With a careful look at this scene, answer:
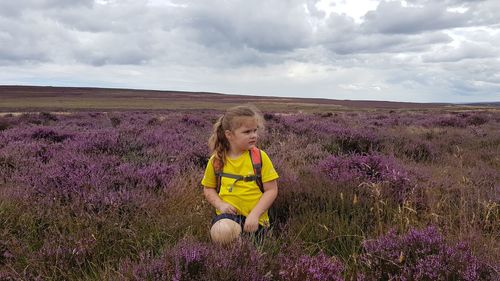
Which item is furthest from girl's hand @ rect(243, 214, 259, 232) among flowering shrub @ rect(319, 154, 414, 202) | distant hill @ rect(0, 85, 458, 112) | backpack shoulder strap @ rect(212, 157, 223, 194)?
distant hill @ rect(0, 85, 458, 112)

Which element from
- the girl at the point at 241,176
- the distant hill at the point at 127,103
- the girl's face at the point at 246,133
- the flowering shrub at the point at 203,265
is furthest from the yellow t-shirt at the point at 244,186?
the distant hill at the point at 127,103

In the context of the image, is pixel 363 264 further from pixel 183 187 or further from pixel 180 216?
pixel 183 187

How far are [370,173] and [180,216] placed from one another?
2.38 meters

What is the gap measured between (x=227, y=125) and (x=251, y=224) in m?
0.88

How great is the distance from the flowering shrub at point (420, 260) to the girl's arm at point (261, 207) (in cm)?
79

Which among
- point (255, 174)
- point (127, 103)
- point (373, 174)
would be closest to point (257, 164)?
point (255, 174)

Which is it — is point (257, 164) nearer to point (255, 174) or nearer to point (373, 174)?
point (255, 174)

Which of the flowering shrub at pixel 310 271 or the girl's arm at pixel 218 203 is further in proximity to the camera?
the girl's arm at pixel 218 203

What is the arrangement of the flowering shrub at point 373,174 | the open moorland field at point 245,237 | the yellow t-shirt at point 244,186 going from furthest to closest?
the flowering shrub at point 373,174 → the yellow t-shirt at point 244,186 → the open moorland field at point 245,237

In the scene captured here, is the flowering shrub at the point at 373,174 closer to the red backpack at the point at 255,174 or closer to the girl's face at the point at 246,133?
the red backpack at the point at 255,174

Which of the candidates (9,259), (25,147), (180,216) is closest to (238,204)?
(180,216)

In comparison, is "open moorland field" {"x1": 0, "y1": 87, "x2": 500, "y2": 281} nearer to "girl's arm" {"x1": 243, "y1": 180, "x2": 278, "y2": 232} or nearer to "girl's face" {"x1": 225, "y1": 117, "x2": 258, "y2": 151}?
"girl's arm" {"x1": 243, "y1": 180, "x2": 278, "y2": 232}

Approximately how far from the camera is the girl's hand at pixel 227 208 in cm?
289

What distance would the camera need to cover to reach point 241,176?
304 cm
